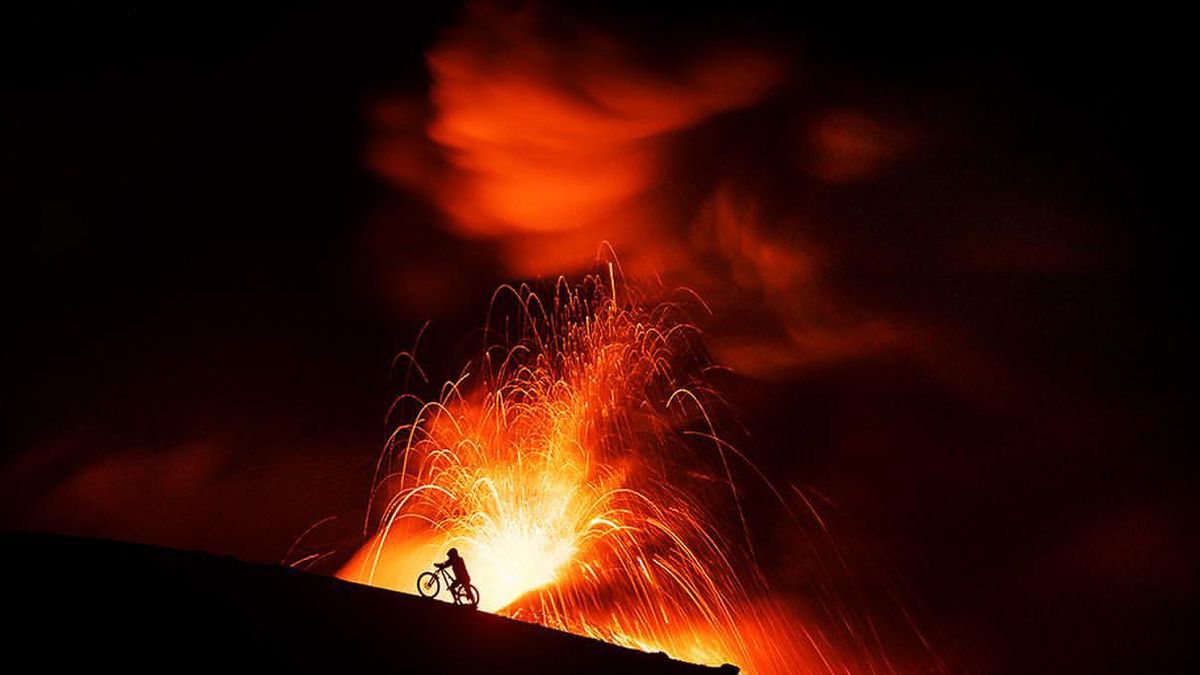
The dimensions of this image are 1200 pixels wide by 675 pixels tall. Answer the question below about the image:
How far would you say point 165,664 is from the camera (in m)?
3.76

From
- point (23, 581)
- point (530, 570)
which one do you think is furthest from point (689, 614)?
point (23, 581)

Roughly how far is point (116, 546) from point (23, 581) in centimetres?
46

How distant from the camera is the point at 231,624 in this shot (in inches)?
163

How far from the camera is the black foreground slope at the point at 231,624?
3.85 m

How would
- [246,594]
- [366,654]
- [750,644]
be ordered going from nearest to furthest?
[366,654], [246,594], [750,644]

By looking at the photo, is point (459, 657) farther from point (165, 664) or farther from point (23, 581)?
point (23, 581)

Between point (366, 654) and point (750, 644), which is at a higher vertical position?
point (750, 644)

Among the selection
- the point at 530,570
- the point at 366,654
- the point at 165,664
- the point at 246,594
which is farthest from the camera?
the point at 530,570

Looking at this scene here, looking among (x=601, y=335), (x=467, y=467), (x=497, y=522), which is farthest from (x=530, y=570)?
(x=601, y=335)

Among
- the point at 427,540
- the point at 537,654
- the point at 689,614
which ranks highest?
the point at 427,540

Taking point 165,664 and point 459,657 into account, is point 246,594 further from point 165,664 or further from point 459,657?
point 459,657

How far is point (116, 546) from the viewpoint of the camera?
181 inches

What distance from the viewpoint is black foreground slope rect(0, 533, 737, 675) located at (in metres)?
3.85

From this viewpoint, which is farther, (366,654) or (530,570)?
(530,570)
